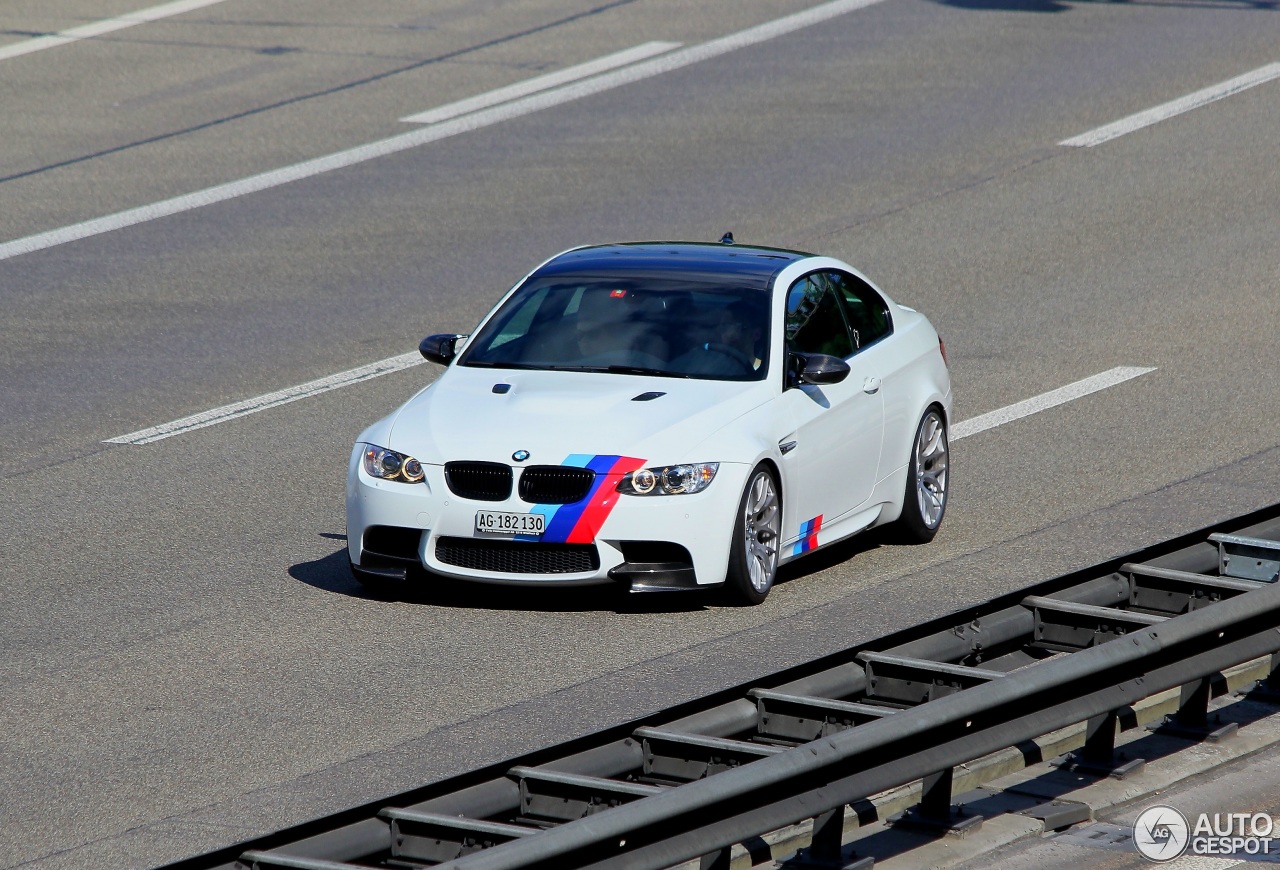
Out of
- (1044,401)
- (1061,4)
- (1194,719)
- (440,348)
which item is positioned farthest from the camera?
(1061,4)

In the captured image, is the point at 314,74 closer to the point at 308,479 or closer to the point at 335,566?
the point at 308,479

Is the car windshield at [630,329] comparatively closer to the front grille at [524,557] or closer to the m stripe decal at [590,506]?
the m stripe decal at [590,506]

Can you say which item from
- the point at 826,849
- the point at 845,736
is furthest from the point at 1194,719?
the point at 845,736

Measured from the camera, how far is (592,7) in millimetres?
28109

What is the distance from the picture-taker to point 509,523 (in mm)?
9578

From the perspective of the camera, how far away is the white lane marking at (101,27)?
82.7ft

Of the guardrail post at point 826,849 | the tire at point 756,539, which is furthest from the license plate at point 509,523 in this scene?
the guardrail post at point 826,849

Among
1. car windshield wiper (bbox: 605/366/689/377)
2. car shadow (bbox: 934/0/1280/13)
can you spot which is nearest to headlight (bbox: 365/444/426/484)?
car windshield wiper (bbox: 605/366/689/377)

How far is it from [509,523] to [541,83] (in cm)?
1528

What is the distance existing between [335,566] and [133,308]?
21.5 feet

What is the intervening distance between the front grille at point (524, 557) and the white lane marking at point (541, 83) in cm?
1371

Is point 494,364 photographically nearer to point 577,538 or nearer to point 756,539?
Result: point 577,538

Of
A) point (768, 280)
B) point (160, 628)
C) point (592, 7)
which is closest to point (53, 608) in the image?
point (160, 628)

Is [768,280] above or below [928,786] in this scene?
above
